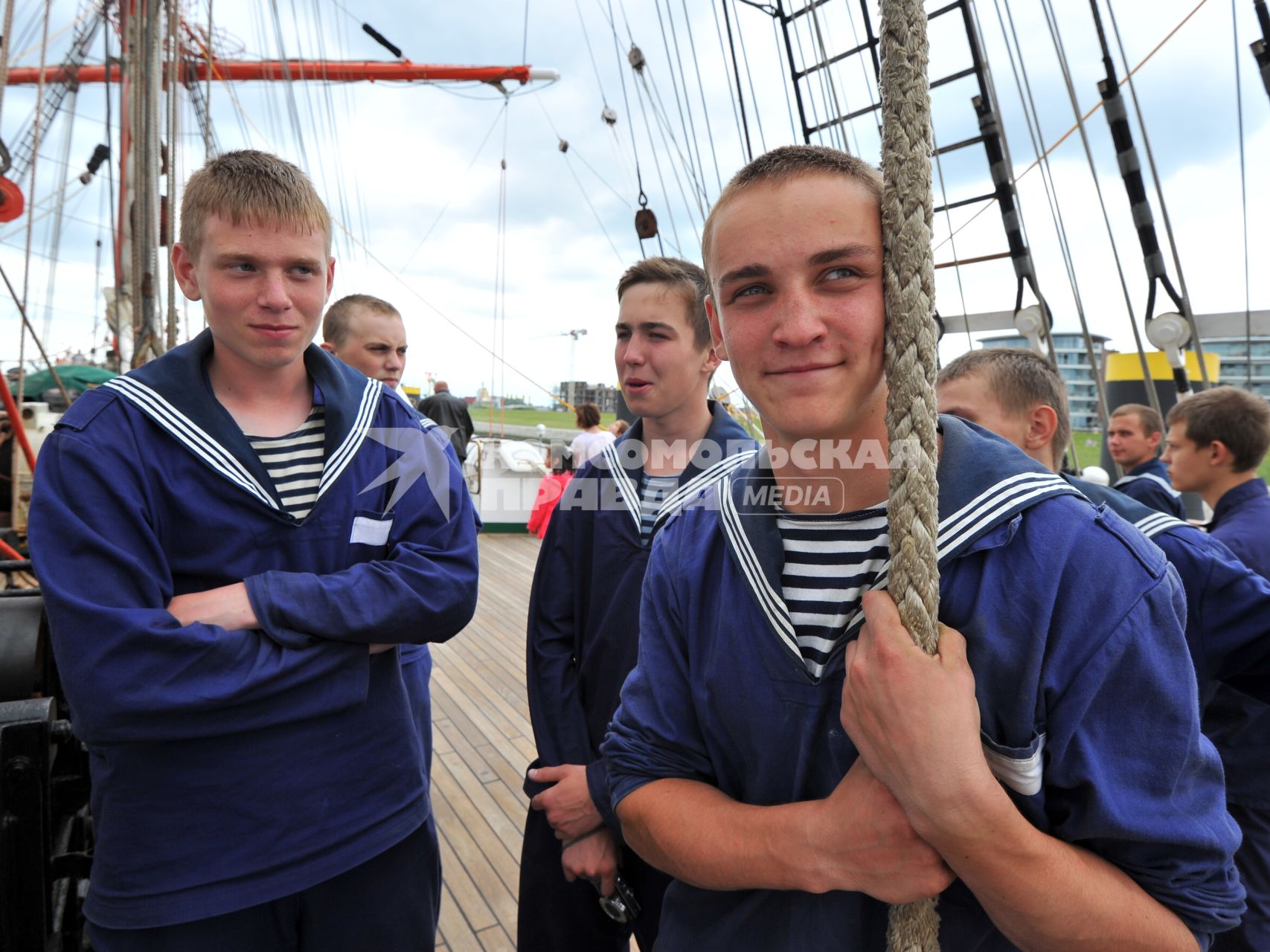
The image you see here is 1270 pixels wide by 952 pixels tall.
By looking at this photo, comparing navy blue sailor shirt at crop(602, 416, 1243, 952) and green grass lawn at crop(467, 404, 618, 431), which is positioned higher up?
green grass lawn at crop(467, 404, 618, 431)

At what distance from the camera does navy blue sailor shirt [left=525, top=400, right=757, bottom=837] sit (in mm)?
1582

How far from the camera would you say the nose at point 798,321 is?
77 centimetres

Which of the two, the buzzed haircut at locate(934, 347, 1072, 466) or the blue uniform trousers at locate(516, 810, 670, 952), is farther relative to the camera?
the buzzed haircut at locate(934, 347, 1072, 466)

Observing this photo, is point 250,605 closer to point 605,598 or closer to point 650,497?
point 605,598

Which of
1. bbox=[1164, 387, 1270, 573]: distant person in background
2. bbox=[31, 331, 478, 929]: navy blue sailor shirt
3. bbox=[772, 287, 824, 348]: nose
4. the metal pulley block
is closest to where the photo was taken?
bbox=[772, 287, 824, 348]: nose

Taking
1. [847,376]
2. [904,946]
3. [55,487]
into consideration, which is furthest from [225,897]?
[847,376]

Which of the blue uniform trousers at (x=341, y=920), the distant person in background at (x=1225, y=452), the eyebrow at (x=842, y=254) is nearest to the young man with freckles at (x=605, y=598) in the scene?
the blue uniform trousers at (x=341, y=920)

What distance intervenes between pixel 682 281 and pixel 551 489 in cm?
362

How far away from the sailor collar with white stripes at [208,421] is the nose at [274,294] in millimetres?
177

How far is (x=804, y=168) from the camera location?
806mm

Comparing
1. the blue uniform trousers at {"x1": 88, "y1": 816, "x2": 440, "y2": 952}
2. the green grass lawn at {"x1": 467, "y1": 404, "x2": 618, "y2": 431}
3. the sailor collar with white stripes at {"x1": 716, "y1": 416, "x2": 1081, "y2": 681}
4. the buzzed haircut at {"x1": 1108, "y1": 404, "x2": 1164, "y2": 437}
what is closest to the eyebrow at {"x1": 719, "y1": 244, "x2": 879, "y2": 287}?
the sailor collar with white stripes at {"x1": 716, "y1": 416, "x2": 1081, "y2": 681}

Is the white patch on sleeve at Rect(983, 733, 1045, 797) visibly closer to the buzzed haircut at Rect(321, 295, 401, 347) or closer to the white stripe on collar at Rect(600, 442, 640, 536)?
the white stripe on collar at Rect(600, 442, 640, 536)

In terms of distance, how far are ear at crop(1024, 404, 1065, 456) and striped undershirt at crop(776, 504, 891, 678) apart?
4.20 ft

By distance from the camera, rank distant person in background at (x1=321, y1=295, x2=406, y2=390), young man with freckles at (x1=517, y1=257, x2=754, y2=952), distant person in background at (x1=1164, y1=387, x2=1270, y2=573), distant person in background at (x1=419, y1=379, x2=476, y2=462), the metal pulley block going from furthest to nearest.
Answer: distant person in background at (x1=419, y1=379, x2=476, y2=462) < the metal pulley block < distant person in background at (x1=321, y1=295, x2=406, y2=390) < distant person in background at (x1=1164, y1=387, x2=1270, y2=573) < young man with freckles at (x1=517, y1=257, x2=754, y2=952)
